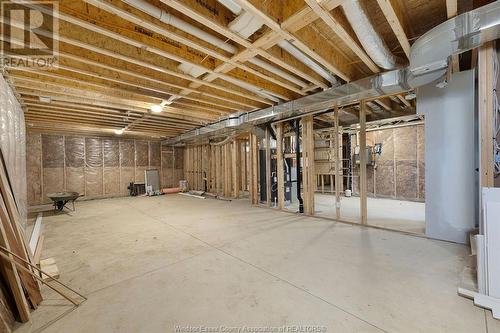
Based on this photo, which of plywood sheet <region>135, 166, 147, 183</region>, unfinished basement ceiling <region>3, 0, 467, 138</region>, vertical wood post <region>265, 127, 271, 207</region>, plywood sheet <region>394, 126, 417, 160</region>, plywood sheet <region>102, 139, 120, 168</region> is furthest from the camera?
plywood sheet <region>135, 166, 147, 183</region>

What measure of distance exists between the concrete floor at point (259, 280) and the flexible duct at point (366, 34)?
2333mm

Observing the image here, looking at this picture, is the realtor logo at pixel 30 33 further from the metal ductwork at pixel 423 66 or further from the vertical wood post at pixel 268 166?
the vertical wood post at pixel 268 166

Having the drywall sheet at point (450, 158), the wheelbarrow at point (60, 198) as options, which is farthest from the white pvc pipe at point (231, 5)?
the wheelbarrow at point (60, 198)

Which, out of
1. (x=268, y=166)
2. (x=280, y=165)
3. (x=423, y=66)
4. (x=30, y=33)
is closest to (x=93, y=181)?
(x=268, y=166)

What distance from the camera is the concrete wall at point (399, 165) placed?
20.0 feet

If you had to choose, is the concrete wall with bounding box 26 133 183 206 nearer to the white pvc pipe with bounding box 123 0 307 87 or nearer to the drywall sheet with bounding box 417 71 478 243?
the white pvc pipe with bounding box 123 0 307 87

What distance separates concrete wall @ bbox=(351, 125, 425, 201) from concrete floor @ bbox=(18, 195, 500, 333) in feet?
12.5

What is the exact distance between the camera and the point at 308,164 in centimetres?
468

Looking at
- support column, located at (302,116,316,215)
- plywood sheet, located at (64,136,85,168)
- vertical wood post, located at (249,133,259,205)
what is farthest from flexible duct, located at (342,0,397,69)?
plywood sheet, located at (64,136,85,168)

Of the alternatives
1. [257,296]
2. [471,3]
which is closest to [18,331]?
[257,296]

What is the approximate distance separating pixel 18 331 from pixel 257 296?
1643 millimetres

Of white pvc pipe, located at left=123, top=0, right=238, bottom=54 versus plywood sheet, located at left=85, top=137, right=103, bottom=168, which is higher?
white pvc pipe, located at left=123, top=0, right=238, bottom=54

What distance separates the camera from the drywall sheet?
9.23ft

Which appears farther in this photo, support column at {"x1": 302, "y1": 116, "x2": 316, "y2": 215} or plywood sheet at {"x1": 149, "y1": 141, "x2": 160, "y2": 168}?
plywood sheet at {"x1": 149, "y1": 141, "x2": 160, "y2": 168}
